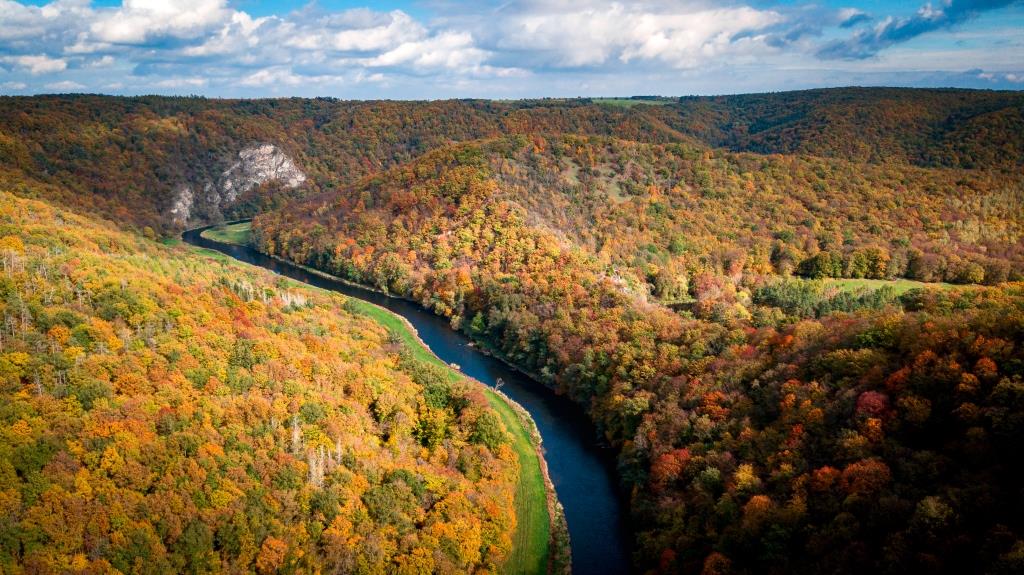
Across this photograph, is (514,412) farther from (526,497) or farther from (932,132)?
(932,132)

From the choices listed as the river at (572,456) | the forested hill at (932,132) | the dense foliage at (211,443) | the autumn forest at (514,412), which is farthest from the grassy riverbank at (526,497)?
the forested hill at (932,132)

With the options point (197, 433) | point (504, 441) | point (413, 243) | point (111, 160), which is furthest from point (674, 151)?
point (111, 160)

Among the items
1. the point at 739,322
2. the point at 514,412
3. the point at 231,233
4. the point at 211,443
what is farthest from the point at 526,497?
the point at 231,233

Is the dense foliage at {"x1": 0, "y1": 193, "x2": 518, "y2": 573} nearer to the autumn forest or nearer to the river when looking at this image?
the autumn forest

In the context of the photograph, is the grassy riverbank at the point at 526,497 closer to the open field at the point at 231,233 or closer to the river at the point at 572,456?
the river at the point at 572,456

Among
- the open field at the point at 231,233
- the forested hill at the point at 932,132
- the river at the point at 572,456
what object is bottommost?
the river at the point at 572,456

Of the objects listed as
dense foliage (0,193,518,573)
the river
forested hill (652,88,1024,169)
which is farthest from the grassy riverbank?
forested hill (652,88,1024,169)
